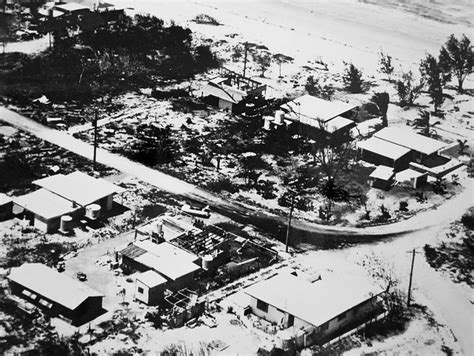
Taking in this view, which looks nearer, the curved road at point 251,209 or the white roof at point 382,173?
the curved road at point 251,209

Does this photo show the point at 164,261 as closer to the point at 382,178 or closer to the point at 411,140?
the point at 382,178

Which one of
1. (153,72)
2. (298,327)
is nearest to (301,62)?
(153,72)

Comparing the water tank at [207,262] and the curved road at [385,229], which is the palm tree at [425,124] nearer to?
the curved road at [385,229]

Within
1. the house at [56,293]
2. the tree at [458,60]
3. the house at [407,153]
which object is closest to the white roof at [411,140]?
the house at [407,153]

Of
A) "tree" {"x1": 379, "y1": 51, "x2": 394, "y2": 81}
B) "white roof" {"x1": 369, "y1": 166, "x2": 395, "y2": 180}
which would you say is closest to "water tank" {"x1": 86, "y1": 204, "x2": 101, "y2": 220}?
"white roof" {"x1": 369, "y1": 166, "x2": 395, "y2": 180}

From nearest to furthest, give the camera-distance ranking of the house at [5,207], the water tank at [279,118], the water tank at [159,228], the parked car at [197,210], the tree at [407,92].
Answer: the water tank at [159,228], the house at [5,207], the parked car at [197,210], the water tank at [279,118], the tree at [407,92]

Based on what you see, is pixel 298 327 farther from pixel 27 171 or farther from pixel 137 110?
Result: pixel 137 110
